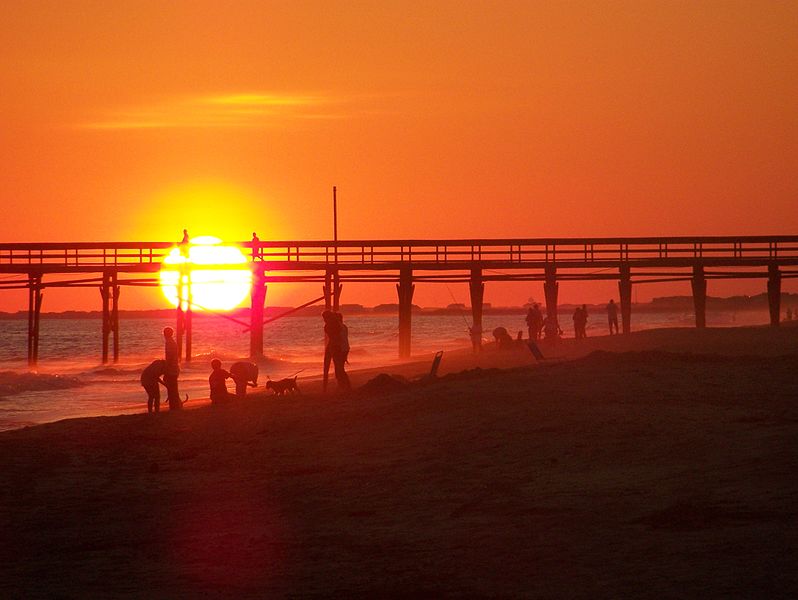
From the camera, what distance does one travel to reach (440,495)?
33.8 ft

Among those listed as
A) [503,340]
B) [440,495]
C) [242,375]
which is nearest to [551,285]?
[503,340]

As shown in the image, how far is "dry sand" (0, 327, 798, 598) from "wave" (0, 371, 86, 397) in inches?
688

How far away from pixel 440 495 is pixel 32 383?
2810 centimetres

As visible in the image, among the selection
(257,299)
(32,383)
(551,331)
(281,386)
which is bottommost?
(32,383)

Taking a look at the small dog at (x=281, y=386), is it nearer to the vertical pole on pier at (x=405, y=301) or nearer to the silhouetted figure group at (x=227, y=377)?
the silhouetted figure group at (x=227, y=377)

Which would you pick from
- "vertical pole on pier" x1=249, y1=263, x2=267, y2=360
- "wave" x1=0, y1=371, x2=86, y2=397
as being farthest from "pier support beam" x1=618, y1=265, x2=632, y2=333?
"wave" x1=0, y1=371, x2=86, y2=397

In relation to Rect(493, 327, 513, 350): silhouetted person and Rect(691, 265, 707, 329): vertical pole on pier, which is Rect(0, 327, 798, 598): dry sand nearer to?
Rect(493, 327, 513, 350): silhouetted person

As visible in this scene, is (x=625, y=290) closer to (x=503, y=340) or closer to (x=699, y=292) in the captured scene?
(x=699, y=292)

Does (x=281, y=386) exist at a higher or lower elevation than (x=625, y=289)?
lower

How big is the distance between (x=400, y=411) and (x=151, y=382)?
6.24m

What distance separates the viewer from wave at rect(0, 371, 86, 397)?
1336 inches

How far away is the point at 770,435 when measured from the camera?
1116 cm

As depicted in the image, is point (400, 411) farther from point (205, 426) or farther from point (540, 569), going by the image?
point (540, 569)

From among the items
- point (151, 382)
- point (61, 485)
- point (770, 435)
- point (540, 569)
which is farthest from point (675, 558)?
point (151, 382)
